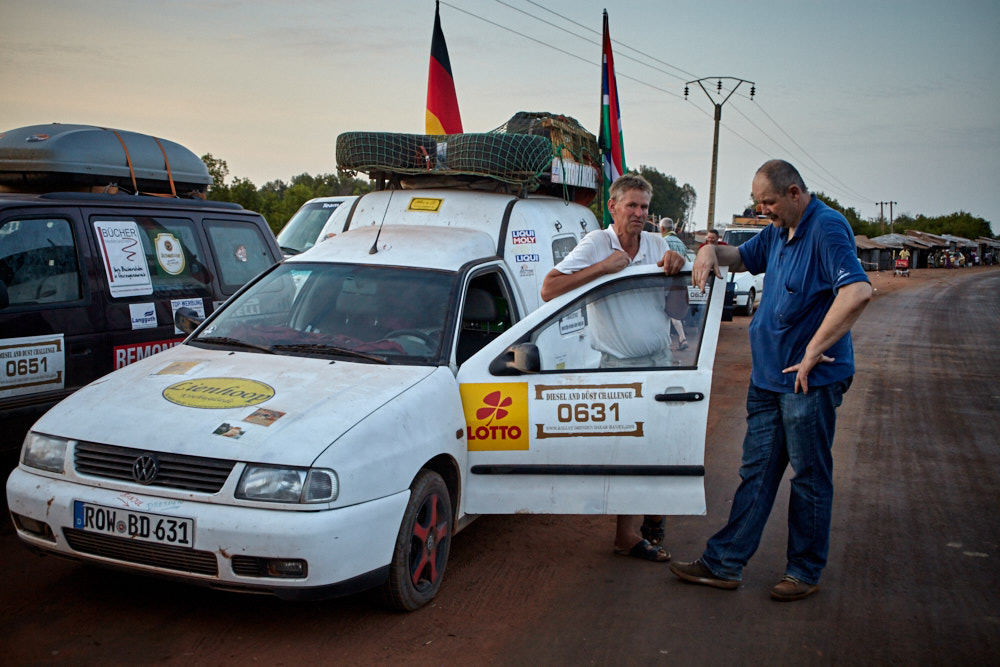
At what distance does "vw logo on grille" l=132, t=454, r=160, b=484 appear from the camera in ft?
11.1

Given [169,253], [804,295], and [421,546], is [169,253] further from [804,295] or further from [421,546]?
[804,295]

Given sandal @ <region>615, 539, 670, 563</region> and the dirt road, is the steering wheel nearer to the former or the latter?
the dirt road

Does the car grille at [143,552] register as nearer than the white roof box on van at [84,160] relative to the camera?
Yes

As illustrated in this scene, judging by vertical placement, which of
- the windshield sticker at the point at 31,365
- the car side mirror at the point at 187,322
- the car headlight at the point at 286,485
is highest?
the car side mirror at the point at 187,322

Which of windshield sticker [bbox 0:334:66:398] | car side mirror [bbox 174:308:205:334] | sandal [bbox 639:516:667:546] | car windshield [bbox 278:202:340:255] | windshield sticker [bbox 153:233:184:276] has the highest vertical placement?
car windshield [bbox 278:202:340:255]

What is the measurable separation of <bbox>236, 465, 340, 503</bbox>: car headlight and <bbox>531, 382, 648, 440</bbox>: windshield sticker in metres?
1.21

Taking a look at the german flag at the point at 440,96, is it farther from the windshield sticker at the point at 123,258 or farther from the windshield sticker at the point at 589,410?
the windshield sticker at the point at 589,410

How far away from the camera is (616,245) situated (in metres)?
4.76

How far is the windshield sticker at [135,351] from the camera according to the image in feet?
18.6

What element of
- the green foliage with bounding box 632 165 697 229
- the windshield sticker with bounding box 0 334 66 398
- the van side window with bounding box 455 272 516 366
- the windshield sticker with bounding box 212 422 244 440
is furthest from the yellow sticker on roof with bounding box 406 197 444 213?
the green foliage with bounding box 632 165 697 229

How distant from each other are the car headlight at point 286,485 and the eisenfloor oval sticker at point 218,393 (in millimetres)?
446

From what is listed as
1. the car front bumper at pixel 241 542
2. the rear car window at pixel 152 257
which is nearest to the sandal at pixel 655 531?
the car front bumper at pixel 241 542

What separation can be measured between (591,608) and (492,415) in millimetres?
1040

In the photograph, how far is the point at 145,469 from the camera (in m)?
3.40
